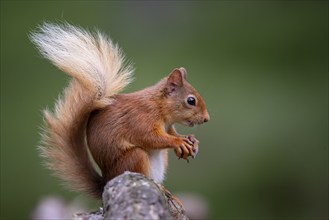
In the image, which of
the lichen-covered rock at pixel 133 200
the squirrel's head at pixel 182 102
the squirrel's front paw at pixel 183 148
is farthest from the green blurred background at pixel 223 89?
the lichen-covered rock at pixel 133 200

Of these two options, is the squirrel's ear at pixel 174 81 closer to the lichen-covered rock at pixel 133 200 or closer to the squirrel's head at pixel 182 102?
the squirrel's head at pixel 182 102

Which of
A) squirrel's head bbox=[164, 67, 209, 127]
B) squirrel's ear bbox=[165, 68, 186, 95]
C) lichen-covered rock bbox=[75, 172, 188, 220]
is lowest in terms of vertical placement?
lichen-covered rock bbox=[75, 172, 188, 220]

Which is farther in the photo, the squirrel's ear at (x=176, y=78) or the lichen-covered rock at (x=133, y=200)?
the squirrel's ear at (x=176, y=78)

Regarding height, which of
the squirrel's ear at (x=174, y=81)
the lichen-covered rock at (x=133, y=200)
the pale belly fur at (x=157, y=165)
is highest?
the squirrel's ear at (x=174, y=81)

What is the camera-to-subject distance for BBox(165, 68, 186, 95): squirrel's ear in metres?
2.93

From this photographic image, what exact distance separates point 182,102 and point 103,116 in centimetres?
33

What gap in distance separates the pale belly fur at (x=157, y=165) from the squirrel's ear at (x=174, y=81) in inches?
9.6

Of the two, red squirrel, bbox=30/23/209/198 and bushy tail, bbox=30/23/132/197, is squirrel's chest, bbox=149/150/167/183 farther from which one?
bushy tail, bbox=30/23/132/197

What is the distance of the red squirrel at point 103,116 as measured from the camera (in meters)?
2.72

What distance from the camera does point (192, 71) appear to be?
25.0ft

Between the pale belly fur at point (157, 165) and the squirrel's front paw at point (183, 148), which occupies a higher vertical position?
the squirrel's front paw at point (183, 148)

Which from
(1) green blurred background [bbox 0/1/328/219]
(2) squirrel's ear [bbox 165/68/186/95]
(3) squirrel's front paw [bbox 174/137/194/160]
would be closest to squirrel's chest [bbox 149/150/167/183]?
(3) squirrel's front paw [bbox 174/137/194/160]

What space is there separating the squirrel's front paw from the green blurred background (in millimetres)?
2020

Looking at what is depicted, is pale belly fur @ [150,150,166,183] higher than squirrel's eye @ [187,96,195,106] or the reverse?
the reverse
